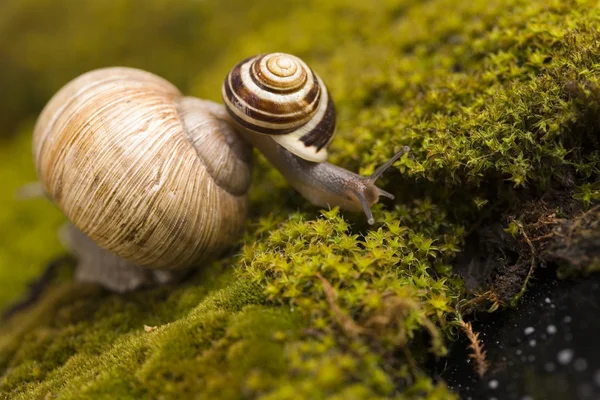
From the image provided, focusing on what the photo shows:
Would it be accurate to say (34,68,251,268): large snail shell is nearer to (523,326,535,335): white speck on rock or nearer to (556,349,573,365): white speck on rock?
(523,326,535,335): white speck on rock

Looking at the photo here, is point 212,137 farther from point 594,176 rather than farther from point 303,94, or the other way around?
point 594,176

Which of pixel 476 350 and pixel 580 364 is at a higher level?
pixel 580 364

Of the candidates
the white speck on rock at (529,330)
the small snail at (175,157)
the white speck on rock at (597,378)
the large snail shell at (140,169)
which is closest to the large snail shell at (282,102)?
the small snail at (175,157)

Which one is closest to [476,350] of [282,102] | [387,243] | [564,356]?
[564,356]

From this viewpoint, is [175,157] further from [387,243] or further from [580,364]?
[580,364]

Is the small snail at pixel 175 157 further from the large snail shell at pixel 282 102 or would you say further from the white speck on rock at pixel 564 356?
the white speck on rock at pixel 564 356

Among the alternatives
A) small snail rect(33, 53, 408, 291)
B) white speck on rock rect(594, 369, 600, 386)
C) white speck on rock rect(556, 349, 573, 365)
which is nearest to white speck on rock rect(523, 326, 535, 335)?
white speck on rock rect(556, 349, 573, 365)

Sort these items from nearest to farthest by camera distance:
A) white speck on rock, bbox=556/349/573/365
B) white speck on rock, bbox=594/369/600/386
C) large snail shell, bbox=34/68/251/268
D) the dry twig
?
white speck on rock, bbox=594/369/600/386 → white speck on rock, bbox=556/349/573/365 → the dry twig → large snail shell, bbox=34/68/251/268
